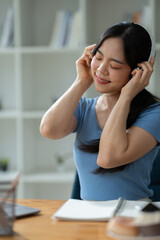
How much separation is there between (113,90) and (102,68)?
0.12m

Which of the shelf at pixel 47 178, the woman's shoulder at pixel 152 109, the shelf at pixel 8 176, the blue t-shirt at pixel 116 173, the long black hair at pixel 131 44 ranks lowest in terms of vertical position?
the shelf at pixel 8 176

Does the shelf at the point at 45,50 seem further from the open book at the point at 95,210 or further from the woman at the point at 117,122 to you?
the open book at the point at 95,210

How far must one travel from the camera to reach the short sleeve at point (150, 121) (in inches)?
63.6

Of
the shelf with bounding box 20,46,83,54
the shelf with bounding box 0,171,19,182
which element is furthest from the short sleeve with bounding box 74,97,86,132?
the shelf with bounding box 0,171,19,182

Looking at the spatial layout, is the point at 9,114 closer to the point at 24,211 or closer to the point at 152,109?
the point at 152,109

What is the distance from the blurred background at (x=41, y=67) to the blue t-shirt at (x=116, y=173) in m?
1.51

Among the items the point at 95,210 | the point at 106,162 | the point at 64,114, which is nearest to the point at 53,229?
the point at 95,210

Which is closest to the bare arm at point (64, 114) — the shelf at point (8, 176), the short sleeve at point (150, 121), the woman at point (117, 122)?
the woman at point (117, 122)

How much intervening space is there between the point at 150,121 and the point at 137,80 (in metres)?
0.17

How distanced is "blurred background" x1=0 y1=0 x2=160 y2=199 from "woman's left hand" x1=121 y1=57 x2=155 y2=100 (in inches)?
60.5

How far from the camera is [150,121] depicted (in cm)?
164

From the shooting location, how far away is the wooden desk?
43.5 inches

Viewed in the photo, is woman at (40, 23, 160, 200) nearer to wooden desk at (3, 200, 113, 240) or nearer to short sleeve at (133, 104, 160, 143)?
short sleeve at (133, 104, 160, 143)

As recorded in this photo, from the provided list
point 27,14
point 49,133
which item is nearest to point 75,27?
point 27,14
